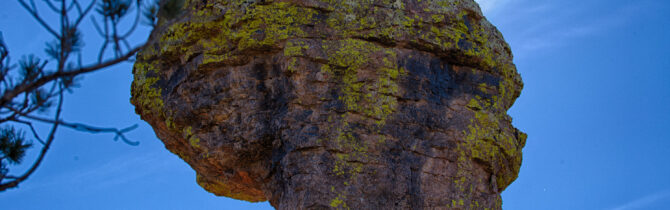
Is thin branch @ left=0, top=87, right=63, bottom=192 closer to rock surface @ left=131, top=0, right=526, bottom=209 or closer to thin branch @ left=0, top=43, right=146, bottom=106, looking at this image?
thin branch @ left=0, top=43, right=146, bottom=106

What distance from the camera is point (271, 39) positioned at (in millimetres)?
13922

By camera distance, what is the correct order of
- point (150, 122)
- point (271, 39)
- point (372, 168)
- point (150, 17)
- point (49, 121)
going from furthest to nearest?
point (150, 122) < point (271, 39) < point (372, 168) < point (150, 17) < point (49, 121)

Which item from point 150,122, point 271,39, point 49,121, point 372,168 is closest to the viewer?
point 49,121

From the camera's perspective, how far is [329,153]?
12.9 m

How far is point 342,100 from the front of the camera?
13.3 meters

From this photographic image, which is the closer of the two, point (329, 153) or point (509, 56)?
point (329, 153)

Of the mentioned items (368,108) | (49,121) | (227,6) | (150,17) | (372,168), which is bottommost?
(49,121)

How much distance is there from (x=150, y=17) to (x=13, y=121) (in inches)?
71.1

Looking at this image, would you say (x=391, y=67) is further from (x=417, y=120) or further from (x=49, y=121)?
(x=49, y=121)

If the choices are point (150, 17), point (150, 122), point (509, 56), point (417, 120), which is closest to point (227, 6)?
point (150, 122)

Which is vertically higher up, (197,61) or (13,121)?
(197,61)

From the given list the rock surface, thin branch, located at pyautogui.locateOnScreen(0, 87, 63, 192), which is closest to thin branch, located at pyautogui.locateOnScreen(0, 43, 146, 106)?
thin branch, located at pyautogui.locateOnScreen(0, 87, 63, 192)

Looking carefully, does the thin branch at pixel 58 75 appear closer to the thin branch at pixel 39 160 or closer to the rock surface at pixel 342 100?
the thin branch at pixel 39 160

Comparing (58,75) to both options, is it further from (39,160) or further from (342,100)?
(342,100)
